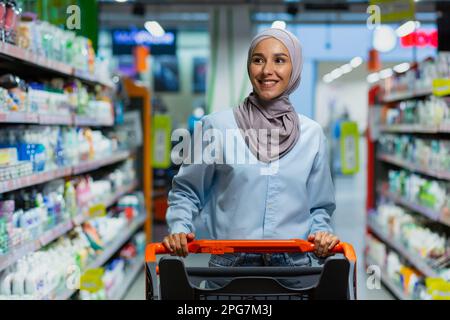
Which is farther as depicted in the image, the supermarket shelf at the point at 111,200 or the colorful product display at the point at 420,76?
the colorful product display at the point at 420,76

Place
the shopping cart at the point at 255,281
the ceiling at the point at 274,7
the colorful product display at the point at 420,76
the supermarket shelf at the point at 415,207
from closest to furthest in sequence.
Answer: the shopping cart at the point at 255,281 < the supermarket shelf at the point at 415,207 < the colorful product display at the point at 420,76 < the ceiling at the point at 274,7

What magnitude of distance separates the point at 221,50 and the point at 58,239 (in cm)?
302

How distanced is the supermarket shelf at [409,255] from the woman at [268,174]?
2480mm

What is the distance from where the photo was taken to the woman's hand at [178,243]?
6.92 ft

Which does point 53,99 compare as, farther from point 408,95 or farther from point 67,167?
point 408,95

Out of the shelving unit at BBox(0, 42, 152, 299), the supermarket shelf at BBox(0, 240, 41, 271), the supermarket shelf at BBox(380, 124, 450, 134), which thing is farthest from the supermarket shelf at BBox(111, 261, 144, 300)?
the supermarket shelf at BBox(380, 124, 450, 134)

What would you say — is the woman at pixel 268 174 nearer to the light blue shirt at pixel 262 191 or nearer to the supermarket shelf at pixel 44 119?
the light blue shirt at pixel 262 191

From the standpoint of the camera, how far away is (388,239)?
612 cm

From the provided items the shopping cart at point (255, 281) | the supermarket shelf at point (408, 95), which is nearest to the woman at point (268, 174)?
the shopping cart at point (255, 281)

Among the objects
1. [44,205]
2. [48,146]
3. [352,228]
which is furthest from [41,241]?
[352,228]

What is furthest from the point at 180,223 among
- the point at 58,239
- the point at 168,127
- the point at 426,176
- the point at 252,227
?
the point at 426,176

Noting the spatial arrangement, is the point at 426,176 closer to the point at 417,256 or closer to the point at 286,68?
the point at 417,256

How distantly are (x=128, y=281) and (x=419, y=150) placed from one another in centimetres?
283
